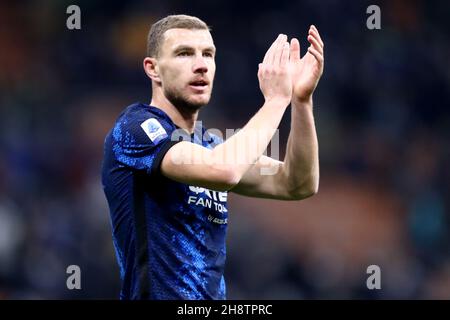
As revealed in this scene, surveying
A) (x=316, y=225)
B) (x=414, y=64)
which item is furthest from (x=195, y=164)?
(x=414, y=64)

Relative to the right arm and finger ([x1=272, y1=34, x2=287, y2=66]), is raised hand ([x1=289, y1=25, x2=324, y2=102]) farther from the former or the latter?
the right arm

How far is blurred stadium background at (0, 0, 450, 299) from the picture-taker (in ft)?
35.3

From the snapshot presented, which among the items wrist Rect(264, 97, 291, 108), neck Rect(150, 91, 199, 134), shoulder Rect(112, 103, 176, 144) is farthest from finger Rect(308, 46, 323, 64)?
shoulder Rect(112, 103, 176, 144)

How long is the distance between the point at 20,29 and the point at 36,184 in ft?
10.5

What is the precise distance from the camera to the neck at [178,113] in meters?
4.69

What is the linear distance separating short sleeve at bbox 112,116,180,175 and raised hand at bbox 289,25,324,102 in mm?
787

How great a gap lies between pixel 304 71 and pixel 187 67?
680mm

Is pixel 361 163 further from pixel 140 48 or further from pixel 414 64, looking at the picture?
pixel 140 48

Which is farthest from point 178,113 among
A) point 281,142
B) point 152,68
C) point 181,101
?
point 281,142

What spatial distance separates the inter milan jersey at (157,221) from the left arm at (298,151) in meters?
0.70

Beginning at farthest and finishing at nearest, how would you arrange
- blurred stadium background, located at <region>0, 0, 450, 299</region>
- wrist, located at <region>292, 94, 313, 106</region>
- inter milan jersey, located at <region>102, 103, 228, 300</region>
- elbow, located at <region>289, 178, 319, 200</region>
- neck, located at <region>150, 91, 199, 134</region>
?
blurred stadium background, located at <region>0, 0, 450, 299</region>, elbow, located at <region>289, 178, 319, 200</region>, wrist, located at <region>292, 94, 313, 106</region>, neck, located at <region>150, 91, 199, 134</region>, inter milan jersey, located at <region>102, 103, 228, 300</region>

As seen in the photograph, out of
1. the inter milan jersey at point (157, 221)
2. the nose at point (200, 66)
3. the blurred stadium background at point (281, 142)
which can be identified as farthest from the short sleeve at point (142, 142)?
the blurred stadium background at point (281, 142)

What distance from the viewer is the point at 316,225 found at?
1223 centimetres

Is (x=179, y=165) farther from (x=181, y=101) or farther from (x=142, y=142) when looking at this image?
(x=181, y=101)
